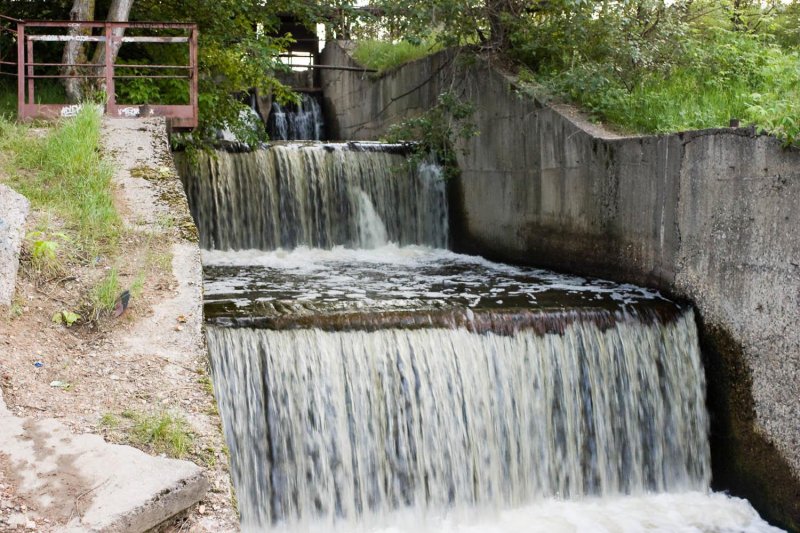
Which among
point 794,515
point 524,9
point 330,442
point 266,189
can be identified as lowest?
point 794,515

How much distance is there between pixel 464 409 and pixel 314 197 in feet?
20.5

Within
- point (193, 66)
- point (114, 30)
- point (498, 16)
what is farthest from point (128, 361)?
point (498, 16)

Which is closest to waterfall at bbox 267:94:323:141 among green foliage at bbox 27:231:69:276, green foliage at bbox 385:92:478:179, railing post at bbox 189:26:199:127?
green foliage at bbox 385:92:478:179

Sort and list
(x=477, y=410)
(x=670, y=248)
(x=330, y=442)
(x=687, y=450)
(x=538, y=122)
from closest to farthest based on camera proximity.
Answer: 1. (x=330, y=442)
2. (x=477, y=410)
3. (x=687, y=450)
4. (x=670, y=248)
5. (x=538, y=122)

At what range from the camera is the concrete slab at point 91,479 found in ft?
10.6

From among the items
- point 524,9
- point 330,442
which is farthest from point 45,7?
point 330,442

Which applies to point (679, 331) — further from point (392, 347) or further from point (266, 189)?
point (266, 189)

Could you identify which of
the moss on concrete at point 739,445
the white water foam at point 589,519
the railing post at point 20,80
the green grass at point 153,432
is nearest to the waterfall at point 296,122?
the railing post at point 20,80

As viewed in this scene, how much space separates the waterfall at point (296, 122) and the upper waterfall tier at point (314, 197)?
8.27 metres

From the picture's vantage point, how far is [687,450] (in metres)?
7.77

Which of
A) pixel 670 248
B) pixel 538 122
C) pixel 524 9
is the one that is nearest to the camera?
pixel 670 248

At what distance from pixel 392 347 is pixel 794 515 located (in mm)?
3665

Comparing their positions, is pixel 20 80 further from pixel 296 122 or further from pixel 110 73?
pixel 296 122

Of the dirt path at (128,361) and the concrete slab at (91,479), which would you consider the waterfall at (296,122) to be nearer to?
the dirt path at (128,361)
